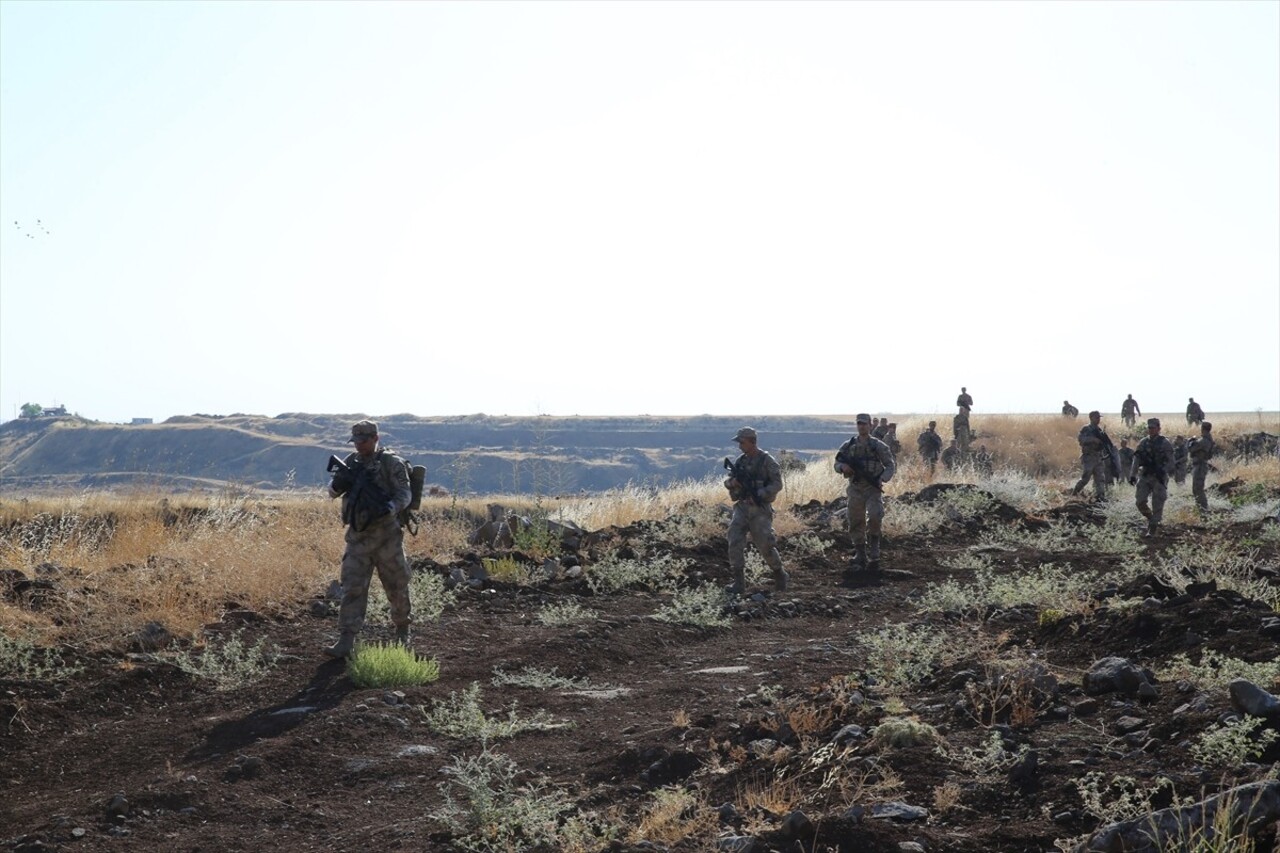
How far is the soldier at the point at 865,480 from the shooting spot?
46.5 feet

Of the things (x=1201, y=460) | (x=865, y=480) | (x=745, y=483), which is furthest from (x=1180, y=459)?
(x=745, y=483)

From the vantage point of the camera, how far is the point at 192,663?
29.5 feet

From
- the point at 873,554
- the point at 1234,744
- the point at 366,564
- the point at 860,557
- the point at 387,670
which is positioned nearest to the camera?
the point at 1234,744

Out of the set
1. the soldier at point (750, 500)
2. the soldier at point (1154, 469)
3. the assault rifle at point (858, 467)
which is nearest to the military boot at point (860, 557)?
the assault rifle at point (858, 467)

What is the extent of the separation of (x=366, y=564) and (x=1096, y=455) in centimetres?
1730

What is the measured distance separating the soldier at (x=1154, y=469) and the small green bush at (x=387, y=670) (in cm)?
1186

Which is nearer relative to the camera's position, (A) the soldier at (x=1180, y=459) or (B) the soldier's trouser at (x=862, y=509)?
(B) the soldier's trouser at (x=862, y=509)

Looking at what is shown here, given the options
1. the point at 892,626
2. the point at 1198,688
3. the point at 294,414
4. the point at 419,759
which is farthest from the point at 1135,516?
the point at 294,414

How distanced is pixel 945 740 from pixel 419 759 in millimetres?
2920

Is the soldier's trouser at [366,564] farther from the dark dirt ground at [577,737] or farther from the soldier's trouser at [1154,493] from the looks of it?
the soldier's trouser at [1154,493]

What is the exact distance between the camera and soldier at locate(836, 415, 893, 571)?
14188 mm

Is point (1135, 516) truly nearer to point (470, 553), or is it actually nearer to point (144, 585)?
point (470, 553)

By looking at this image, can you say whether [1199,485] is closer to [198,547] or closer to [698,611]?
[698,611]

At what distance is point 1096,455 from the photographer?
22625 millimetres
